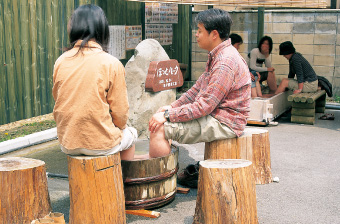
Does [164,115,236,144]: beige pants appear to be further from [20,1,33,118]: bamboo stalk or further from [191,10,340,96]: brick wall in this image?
[191,10,340,96]: brick wall

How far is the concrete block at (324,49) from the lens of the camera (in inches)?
412

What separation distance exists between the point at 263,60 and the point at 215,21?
531 cm

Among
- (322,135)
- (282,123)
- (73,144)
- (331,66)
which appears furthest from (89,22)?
(331,66)

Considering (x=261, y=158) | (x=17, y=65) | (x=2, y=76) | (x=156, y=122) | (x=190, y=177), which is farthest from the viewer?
(x=17, y=65)

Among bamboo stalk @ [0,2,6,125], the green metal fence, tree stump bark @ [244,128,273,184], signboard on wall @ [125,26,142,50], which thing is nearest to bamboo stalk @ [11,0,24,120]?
the green metal fence

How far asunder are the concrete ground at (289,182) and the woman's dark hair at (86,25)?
67.9 inches

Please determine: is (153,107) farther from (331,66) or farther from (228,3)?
(331,66)

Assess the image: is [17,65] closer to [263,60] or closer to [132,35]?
[132,35]

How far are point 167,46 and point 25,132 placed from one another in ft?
17.4

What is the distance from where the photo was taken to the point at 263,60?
960 centimetres

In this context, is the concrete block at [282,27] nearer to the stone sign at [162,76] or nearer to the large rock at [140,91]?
the stone sign at [162,76]

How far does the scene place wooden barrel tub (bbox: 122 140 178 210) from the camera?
433 centimetres

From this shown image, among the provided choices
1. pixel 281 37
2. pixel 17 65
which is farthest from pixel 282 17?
pixel 17 65

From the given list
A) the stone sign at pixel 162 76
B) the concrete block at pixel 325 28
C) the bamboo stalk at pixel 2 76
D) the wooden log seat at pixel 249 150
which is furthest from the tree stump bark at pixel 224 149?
the concrete block at pixel 325 28
